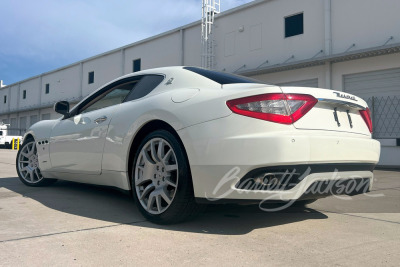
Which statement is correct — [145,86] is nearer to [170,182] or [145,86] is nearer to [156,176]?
[156,176]

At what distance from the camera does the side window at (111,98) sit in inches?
151

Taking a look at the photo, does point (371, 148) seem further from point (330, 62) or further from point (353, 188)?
point (330, 62)

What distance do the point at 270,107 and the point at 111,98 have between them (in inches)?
82.6

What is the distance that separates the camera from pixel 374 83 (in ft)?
40.0

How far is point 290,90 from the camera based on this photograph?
269 cm

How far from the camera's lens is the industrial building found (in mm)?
11789

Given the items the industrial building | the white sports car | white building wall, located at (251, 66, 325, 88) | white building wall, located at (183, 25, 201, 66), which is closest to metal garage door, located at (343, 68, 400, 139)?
the industrial building

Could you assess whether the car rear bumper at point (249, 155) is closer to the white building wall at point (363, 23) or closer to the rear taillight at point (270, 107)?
the rear taillight at point (270, 107)

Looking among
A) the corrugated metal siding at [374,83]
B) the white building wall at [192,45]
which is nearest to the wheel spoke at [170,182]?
the corrugated metal siding at [374,83]

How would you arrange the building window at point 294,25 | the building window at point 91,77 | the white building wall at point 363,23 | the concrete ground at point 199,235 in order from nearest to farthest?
the concrete ground at point 199,235, the white building wall at point 363,23, the building window at point 294,25, the building window at point 91,77

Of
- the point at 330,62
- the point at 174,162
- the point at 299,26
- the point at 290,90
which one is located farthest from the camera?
the point at 299,26

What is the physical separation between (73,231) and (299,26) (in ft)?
43.7

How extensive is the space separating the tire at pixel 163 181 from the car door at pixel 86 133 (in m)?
0.68

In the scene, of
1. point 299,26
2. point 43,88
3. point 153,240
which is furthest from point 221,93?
point 43,88
